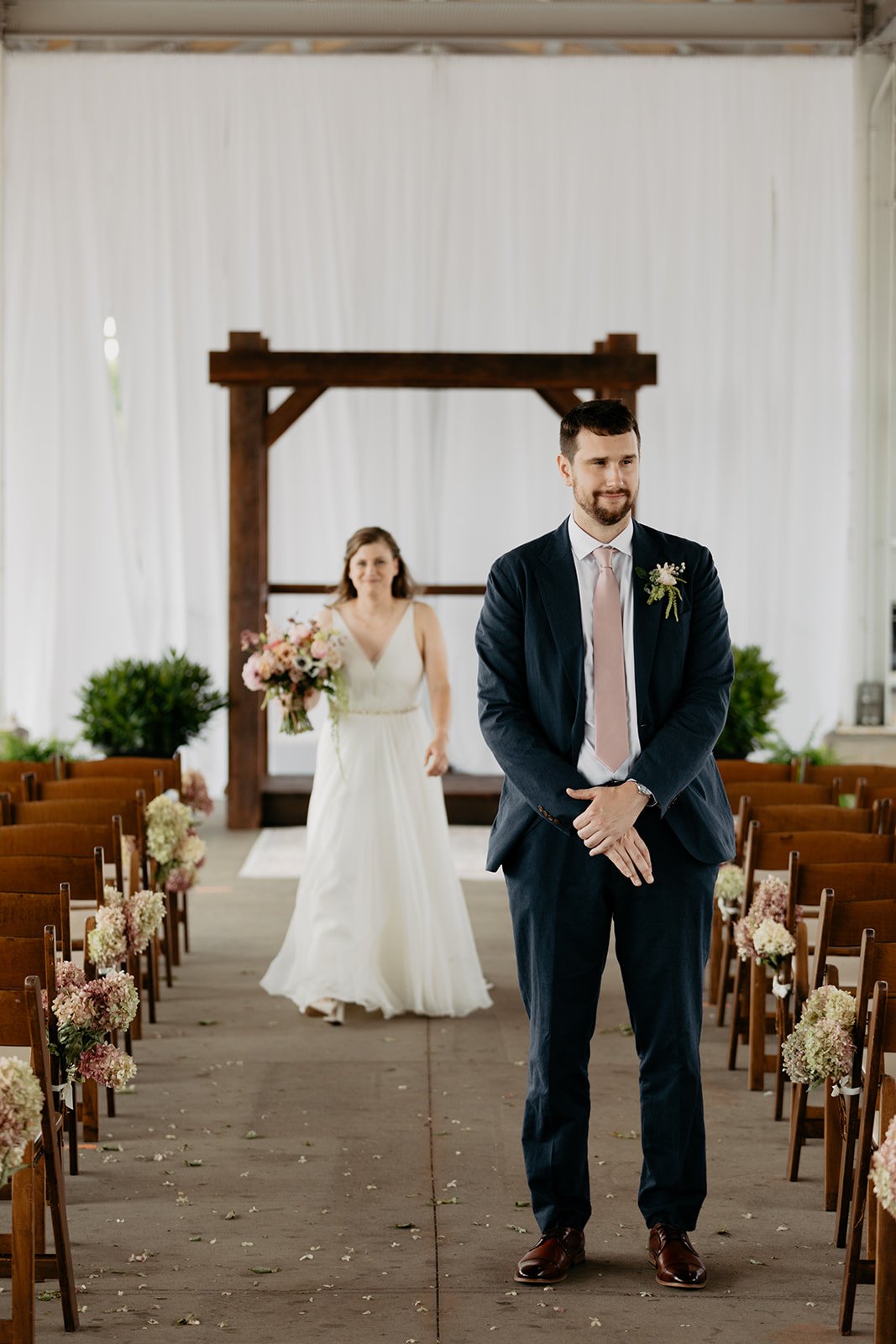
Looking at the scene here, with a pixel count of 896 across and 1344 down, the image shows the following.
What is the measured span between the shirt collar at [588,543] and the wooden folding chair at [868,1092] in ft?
3.44

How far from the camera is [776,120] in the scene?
13.1 m

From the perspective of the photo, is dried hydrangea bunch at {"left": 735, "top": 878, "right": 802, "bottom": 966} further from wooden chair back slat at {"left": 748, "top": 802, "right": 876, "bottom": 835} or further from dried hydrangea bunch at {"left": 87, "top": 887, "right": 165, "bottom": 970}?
dried hydrangea bunch at {"left": 87, "top": 887, "right": 165, "bottom": 970}

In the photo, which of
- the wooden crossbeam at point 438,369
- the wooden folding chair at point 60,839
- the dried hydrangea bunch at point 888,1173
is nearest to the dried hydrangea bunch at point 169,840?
the wooden folding chair at point 60,839

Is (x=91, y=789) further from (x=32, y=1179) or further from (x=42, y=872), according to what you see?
(x=32, y=1179)

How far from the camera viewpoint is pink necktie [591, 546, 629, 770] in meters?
3.54

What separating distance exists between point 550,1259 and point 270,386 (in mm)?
7657

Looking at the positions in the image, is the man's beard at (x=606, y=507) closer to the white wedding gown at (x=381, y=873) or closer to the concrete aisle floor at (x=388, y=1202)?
the concrete aisle floor at (x=388, y=1202)

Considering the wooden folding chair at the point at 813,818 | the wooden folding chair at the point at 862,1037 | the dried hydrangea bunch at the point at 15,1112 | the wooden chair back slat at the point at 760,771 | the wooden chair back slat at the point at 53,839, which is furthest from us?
the wooden chair back slat at the point at 760,771

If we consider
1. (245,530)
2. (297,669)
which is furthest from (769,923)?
(245,530)

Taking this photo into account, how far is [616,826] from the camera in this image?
11.1 feet

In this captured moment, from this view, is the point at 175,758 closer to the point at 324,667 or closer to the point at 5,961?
the point at 324,667

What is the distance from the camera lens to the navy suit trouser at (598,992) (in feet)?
11.7

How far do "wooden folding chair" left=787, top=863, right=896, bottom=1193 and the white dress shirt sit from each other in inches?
31.9

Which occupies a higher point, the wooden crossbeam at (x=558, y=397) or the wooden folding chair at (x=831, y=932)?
the wooden crossbeam at (x=558, y=397)
